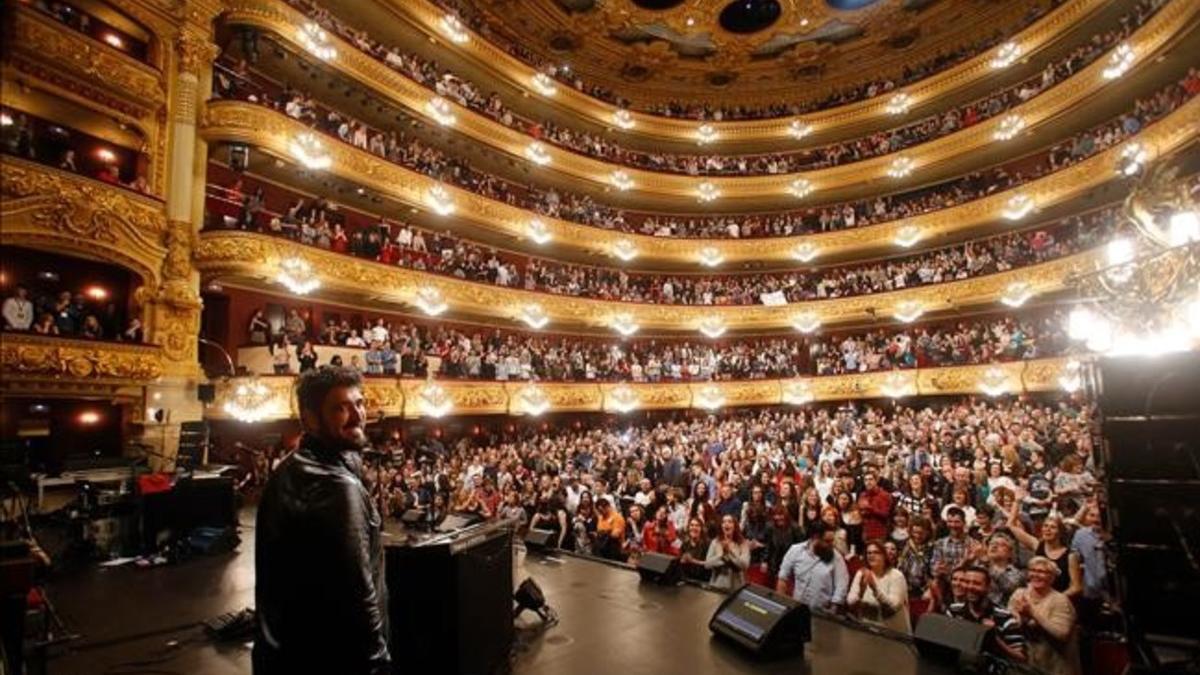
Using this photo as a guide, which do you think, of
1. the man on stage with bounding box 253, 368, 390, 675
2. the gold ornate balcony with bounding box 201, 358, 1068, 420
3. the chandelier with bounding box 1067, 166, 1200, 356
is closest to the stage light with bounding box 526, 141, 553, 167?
the gold ornate balcony with bounding box 201, 358, 1068, 420

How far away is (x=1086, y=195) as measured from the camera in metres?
18.6

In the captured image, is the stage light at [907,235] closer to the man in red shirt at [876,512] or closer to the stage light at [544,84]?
the stage light at [544,84]

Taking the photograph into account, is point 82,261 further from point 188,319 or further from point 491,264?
point 491,264

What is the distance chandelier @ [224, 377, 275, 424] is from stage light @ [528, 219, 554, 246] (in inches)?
407

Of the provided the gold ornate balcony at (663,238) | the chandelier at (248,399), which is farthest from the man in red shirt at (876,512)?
the chandelier at (248,399)

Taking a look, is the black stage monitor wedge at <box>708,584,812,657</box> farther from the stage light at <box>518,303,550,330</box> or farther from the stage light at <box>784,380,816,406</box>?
the stage light at <box>784,380,816,406</box>

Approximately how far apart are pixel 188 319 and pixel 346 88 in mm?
8056

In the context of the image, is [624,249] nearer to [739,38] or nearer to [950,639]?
[739,38]

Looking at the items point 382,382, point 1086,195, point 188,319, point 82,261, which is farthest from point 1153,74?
point 82,261

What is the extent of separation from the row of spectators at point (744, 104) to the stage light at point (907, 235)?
6253 millimetres

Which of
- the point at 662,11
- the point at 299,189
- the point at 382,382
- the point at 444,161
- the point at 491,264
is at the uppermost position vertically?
the point at 662,11

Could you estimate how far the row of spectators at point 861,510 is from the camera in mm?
4668

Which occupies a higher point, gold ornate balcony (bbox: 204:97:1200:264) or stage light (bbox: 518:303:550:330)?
gold ornate balcony (bbox: 204:97:1200:264)

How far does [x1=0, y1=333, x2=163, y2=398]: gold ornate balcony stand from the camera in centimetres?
927
